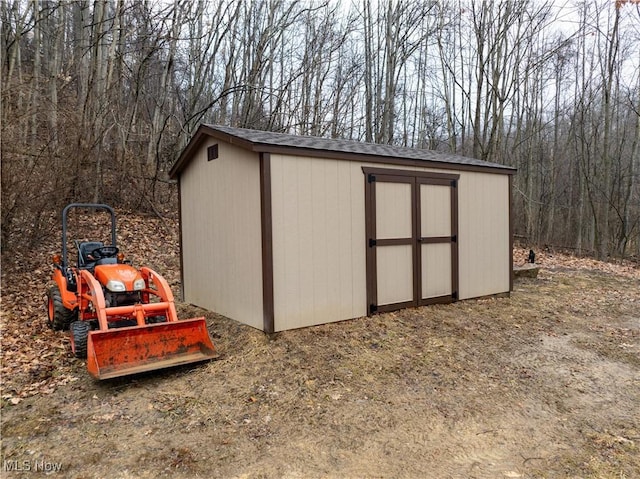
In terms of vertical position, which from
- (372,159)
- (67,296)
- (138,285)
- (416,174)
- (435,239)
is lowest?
(67,296)

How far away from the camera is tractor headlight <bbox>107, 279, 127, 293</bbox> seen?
4109mm

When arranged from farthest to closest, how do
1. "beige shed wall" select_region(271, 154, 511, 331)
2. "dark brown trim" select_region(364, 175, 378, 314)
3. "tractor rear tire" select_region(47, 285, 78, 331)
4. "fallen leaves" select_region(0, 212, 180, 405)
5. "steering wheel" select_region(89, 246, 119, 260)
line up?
"dark brown trim" select_region(364, 175, 378, 314)
"tractor rear tire" select_region(47, 285, 78, 331)
"steering wheel" select_region(89, 246, 119, 260)
"beige shed wall" select_region(271, 154, 511, 331)
"fallen leaves" select_region(0, 212, 180, 405)

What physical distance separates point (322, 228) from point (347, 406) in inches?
86.3

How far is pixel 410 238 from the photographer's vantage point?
5820 millimetres

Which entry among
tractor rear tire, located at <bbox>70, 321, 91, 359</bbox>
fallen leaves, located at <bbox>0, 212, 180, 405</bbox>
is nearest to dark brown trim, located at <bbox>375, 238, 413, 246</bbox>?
tractor rear tire, located at <bbox>70, 321, 91, 359</bbox>

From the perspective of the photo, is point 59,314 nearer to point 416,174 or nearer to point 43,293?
point 43,293

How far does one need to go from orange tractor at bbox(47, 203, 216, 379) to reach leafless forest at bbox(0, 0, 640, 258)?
9.36 ft

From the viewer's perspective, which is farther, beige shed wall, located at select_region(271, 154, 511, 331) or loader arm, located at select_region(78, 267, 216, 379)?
beige shed wall, located at select_region(271, 154, 511, 331)

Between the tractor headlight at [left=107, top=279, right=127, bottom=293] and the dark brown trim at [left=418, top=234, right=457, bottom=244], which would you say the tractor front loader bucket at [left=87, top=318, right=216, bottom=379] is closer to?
the tractor headlight at [left=107, top=279, right=127, bottom=293]

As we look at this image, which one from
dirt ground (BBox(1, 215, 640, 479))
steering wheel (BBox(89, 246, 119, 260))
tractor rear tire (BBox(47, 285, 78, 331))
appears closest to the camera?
dirt ground (BBox(1, 215, 640, 479))

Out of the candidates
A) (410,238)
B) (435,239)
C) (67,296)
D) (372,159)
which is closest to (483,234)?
(435,239)

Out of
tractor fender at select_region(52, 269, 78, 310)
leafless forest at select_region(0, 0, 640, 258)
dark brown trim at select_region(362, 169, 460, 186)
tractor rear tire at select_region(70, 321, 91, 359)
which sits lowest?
tractor rear tire at select_region(70, 321, 91, 359)

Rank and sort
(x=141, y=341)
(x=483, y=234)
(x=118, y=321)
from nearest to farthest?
(x=141, y=341), (x=118, y=321), (x=483, y=234)

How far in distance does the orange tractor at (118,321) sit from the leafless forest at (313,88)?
2.85 metres
